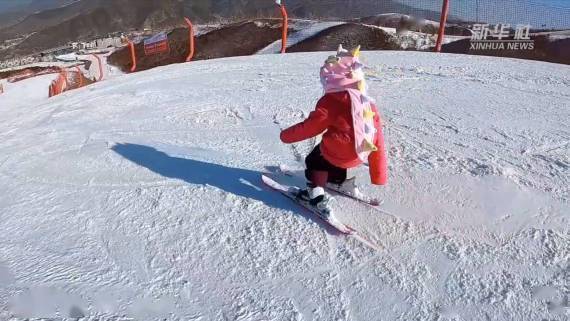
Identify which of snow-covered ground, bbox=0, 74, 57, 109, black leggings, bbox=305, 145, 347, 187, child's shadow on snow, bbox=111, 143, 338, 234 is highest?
black leggings, bbox=305, 145, 347, 187

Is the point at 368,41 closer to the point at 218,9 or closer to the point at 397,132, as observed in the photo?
the point at 397,132

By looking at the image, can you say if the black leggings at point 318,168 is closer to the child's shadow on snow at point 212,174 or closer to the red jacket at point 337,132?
the red jacket at point 337,132

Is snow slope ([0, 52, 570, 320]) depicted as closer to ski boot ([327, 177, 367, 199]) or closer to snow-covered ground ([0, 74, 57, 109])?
ski boot ([327, 177, 367, 199])

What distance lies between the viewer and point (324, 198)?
10.4 feet

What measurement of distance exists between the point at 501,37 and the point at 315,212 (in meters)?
12.6

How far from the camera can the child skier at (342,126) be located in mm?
2963

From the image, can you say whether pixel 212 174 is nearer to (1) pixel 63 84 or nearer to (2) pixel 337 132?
(2) pixel 337 132

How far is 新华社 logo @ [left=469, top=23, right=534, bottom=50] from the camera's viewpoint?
13117mm

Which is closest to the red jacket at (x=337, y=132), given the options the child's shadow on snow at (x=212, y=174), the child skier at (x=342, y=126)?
the child skier at (x=342, y=126)

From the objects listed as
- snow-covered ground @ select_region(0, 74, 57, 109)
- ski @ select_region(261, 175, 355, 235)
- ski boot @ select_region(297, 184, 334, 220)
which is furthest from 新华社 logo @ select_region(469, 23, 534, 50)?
snow-covered ground @ select_region(0, 74, 57, 109)

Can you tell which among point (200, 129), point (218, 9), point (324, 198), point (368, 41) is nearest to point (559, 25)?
point (368, 41)

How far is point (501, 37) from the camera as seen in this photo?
13562 millimetres

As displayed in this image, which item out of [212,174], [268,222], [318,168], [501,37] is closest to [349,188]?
[318,168]

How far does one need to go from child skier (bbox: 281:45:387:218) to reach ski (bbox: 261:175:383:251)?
0.06 metres
